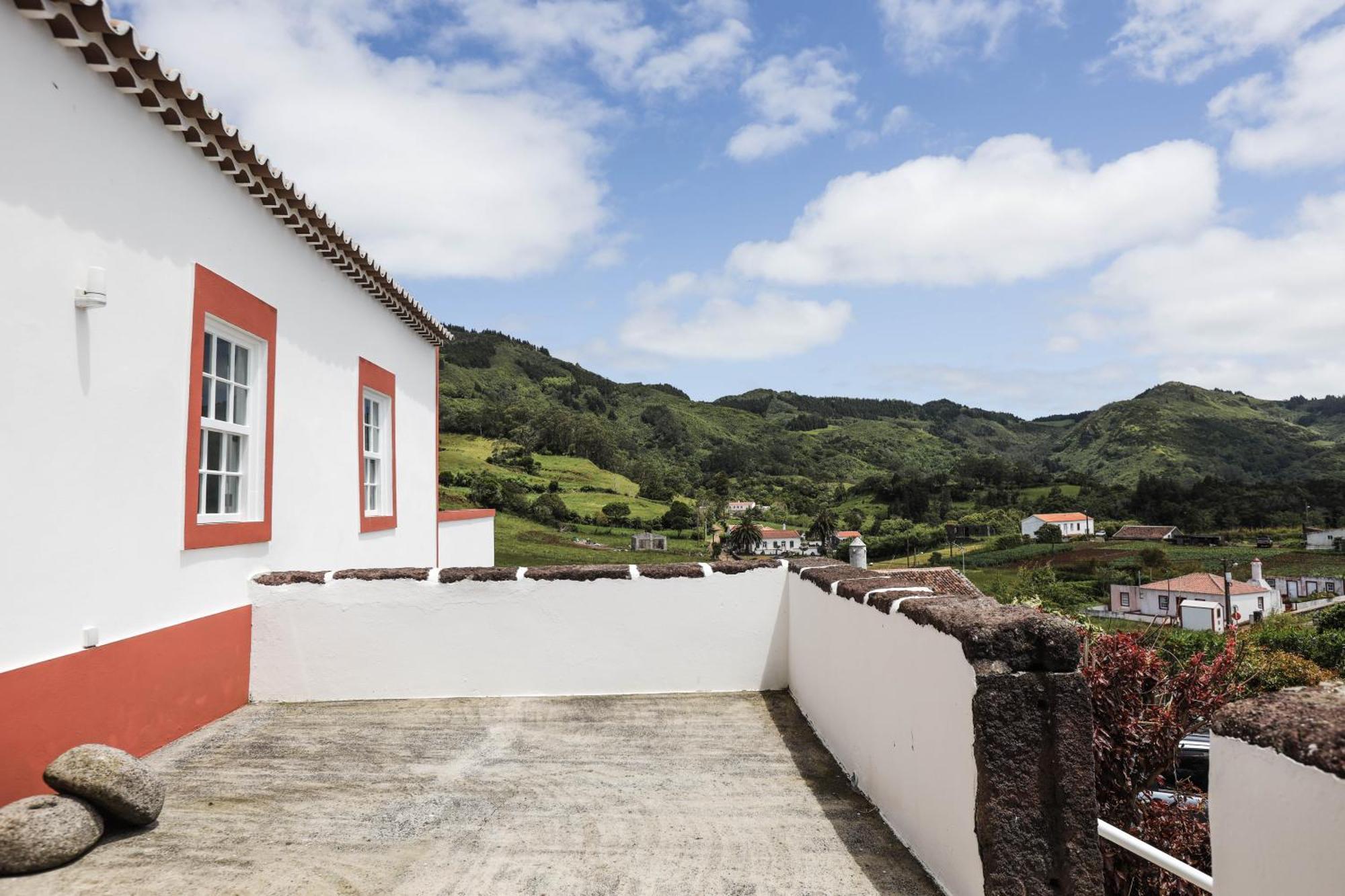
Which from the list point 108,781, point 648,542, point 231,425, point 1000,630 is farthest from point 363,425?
point 648,542

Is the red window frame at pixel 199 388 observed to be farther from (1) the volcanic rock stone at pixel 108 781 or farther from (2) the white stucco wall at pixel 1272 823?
(2) the white stucco wall at pixel 1272 823

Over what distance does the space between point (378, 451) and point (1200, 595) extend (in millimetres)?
62563

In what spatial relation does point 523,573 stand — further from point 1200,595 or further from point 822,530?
point 822,530

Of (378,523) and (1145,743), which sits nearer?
(1145,743)

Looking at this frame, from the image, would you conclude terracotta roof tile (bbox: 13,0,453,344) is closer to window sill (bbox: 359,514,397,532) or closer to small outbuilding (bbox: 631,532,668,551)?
window sill (bbox: 359,514,397,532)

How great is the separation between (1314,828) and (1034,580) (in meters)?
63.0

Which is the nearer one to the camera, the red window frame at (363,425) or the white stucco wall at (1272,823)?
the white stucco wall at (1272,823)

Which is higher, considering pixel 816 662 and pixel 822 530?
pixel 816 662

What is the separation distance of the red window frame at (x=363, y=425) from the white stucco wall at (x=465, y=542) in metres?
2.08

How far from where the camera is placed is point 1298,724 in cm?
162

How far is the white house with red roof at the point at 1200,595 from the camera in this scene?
55.1 metres

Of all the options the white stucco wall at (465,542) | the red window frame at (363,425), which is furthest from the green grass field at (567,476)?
the red window frame at (363,425)

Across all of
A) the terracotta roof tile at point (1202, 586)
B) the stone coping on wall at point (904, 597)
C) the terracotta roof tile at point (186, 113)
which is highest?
the terracotta roof tile at point (186, 113)

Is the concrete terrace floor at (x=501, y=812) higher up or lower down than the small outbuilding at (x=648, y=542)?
higher up
